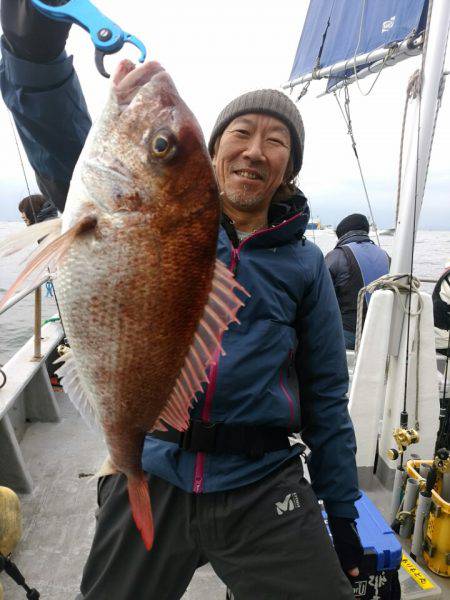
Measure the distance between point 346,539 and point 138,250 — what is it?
5.93ft

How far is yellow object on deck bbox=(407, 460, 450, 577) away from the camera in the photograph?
3201mm

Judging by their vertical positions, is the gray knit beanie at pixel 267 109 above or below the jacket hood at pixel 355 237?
above

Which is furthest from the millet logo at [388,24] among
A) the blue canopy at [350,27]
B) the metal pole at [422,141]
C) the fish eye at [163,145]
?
the fish eye at [163,145]

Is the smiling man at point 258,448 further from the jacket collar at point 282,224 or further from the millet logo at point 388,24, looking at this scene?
the millet logo at point 388,24

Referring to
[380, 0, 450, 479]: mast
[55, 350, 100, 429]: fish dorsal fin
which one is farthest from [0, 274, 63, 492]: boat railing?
[380, 0, 450, 479]: mast

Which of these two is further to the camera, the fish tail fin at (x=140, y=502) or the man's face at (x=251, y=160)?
the man's face at (x=251, y=160)

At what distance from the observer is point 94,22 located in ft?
4.21

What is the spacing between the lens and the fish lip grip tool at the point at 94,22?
1266mm

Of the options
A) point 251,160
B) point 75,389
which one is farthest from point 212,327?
point 251,160

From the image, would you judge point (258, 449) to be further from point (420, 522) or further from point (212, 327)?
point (420, 522)

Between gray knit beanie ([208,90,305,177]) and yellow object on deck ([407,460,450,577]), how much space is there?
2.78 meters

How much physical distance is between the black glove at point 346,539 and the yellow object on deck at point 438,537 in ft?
4.51

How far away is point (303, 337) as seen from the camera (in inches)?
84.3

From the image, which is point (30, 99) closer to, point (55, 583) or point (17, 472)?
point (55, 583)
